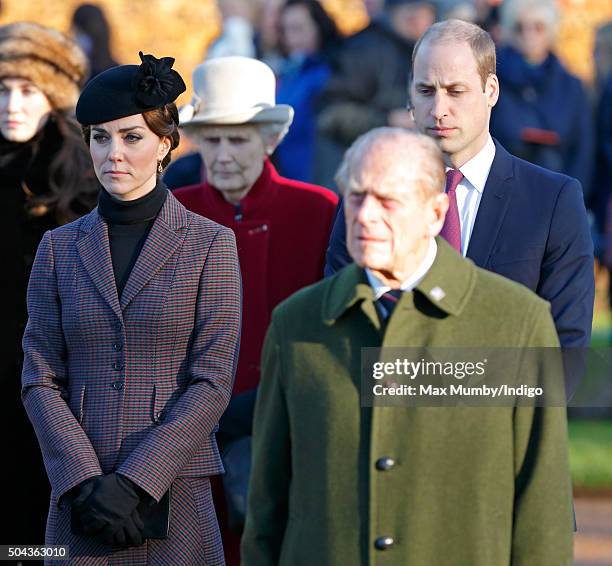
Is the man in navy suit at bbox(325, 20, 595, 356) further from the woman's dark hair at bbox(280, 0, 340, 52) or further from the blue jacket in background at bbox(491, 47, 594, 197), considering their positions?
the woman's dark hair at bbox(280, 0, 340, 52)

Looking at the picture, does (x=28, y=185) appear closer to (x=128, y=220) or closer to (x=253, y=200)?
(x=253, y=200)

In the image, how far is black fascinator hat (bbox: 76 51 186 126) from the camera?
4977mm

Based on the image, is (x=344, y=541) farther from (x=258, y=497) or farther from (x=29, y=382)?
(x=29, y=382)

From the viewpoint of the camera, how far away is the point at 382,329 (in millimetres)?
3973

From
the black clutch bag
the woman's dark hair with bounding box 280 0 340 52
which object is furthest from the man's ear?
the woman's dark hair with bounding box 280 0 340 52

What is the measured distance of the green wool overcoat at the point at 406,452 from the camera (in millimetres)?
3875

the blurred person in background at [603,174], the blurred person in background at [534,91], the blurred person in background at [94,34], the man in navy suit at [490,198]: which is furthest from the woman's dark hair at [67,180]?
the blurred person in background at [603,174]

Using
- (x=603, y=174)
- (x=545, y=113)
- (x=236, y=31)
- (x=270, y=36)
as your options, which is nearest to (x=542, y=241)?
(x=545, y=113)

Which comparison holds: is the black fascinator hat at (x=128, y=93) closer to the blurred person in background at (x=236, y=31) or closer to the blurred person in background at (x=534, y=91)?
the blurred person in background at (x=534, y=91)

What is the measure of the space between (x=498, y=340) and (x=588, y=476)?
594 cm

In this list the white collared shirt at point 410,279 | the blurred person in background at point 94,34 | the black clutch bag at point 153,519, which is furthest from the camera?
the blurred person in background at point 94,34

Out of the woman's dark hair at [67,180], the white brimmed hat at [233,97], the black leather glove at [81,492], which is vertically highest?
the white brimmed hat at [233,97]

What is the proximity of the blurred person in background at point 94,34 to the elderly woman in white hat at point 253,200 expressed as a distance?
3659 mm

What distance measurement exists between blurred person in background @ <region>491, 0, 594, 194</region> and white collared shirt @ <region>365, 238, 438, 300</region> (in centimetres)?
546
